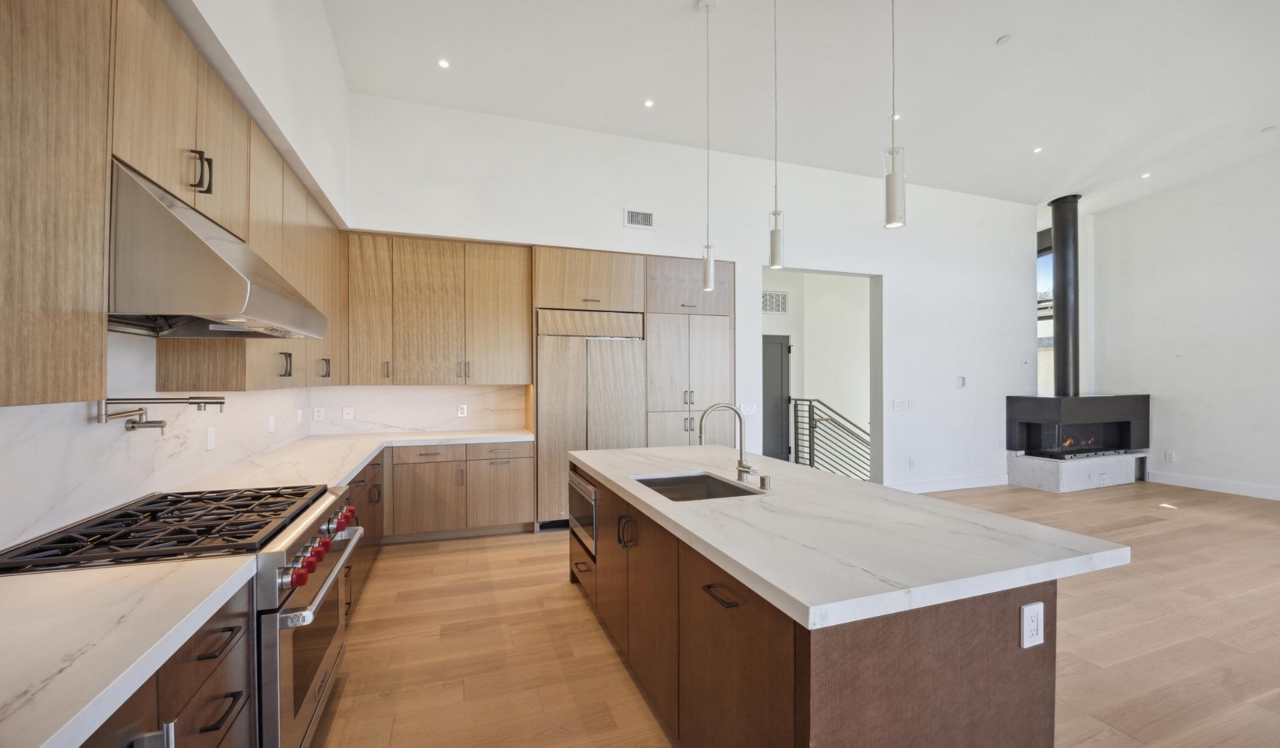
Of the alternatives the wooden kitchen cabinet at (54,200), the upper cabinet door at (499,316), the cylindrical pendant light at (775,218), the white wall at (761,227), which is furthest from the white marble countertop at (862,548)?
the white wall at (761,227)

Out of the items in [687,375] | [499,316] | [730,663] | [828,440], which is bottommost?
[828,440]

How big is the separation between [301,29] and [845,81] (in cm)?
342

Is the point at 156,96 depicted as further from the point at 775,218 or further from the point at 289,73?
the point at 775,218

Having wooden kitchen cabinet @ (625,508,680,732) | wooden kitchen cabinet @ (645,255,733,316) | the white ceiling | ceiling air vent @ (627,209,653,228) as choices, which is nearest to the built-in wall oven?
wooden kitchen cabinet @ (625,508,680,732)

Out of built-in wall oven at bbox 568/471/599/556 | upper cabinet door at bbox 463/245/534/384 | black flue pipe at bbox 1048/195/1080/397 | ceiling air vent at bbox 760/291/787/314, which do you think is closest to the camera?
built-in wall oven at bbox 568/471/599/556

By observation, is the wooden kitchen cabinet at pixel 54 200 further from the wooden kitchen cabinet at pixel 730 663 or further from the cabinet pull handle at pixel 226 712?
the wooden kitchen cabinet at pixel 730 663

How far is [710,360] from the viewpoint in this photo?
4.80m

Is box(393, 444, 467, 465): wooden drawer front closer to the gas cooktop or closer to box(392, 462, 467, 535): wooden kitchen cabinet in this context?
box(392, 462, 467, 535): wooden kitchen cabinet

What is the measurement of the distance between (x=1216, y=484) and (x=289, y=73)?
9324mm

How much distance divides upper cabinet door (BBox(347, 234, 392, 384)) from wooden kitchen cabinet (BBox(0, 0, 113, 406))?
2.87m

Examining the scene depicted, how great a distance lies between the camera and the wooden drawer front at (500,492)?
4.10m

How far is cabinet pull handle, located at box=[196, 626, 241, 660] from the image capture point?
112 centimetres

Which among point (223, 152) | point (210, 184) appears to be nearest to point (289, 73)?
point (223, 152)

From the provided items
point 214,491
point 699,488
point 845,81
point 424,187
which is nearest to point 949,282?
point 845,81
